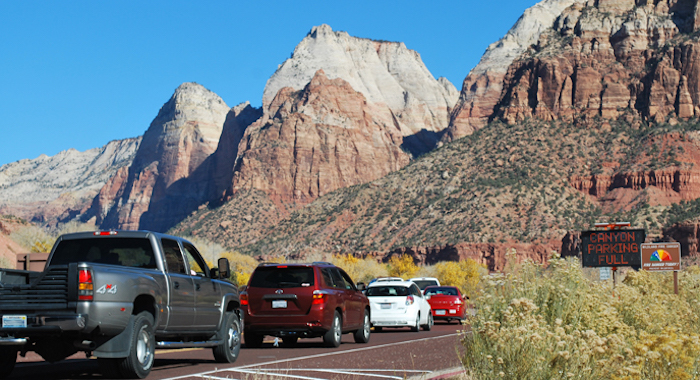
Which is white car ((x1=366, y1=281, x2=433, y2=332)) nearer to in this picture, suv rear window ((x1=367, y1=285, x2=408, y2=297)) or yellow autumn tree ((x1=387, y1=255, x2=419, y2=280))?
suv rear window ((x1=367, y1=285, x2=408, y2=297))

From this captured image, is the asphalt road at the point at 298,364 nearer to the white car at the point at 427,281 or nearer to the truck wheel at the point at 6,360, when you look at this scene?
the truck wheel at the point at 6,360

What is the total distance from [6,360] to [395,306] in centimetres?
1425

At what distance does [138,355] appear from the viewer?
11266 millimetres

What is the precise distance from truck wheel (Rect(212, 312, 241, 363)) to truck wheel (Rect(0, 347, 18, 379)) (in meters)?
3.28

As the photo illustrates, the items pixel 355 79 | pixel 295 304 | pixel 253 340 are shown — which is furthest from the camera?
pixel 355 79

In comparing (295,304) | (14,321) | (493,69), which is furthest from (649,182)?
(14,321)

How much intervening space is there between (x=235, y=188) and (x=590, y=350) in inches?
5293

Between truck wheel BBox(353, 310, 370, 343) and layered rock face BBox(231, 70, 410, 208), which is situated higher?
layered rock face BBox(231, 70, 410, 208)

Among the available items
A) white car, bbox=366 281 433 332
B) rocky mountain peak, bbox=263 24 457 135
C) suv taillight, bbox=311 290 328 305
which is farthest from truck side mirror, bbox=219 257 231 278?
rocky mountain peak, bbox=263 24 457 135

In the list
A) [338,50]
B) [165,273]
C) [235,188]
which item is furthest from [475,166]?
[338,50]

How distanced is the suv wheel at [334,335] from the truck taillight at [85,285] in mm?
7991

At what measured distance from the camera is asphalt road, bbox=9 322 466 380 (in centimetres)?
1195

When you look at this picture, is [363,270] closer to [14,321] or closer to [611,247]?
[611,247]

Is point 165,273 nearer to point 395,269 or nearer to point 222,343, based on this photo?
point 222,343
